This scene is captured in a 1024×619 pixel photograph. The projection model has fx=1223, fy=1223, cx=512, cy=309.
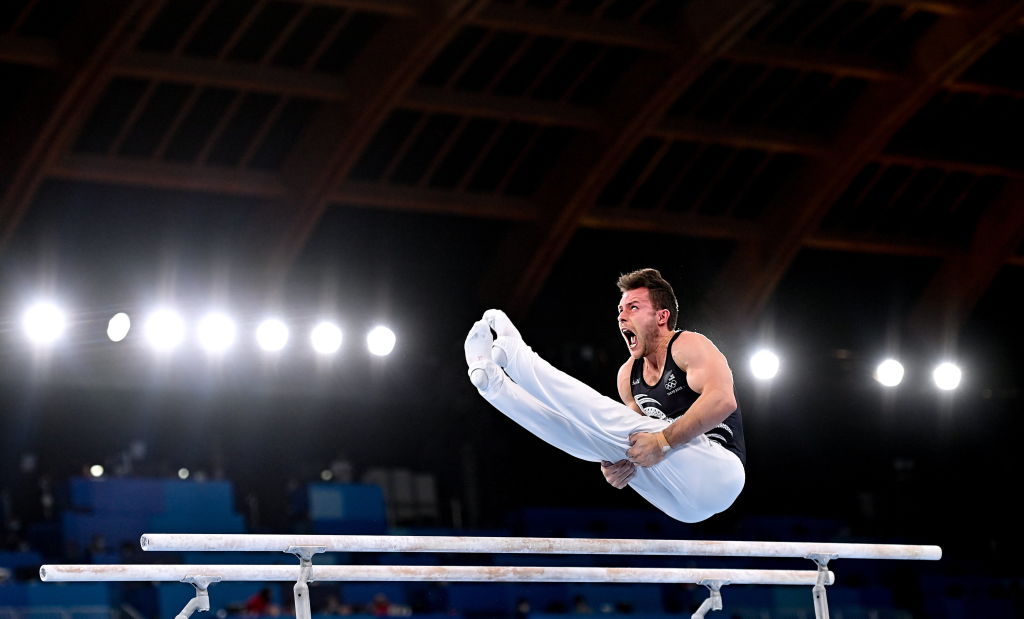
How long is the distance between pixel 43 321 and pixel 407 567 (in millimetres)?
10314

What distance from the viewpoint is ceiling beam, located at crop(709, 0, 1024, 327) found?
16812 mm

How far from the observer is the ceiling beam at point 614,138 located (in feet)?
51.8

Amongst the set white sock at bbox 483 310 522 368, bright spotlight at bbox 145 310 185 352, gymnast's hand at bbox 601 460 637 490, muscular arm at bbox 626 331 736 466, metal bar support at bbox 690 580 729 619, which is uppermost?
bright spotlight at bbox 145 310 185 352

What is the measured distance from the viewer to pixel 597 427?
557 cm

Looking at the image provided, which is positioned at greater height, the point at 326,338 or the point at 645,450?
the point at 326,338

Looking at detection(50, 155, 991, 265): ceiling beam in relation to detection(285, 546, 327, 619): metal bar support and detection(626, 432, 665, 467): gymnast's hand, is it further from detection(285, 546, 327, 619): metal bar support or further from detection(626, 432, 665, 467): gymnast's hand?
detection(626, 432, 665, 467): gymnast's hand

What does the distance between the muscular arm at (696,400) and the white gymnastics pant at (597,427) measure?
0.09 meters

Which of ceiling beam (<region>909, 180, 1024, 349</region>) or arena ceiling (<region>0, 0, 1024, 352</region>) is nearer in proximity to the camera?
arena ceiling (<region>0, 0, 1024, 352</region>)

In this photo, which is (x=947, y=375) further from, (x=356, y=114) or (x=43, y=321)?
(x=43, y=321)

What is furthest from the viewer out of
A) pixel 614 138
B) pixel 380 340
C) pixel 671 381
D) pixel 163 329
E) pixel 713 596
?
pixel 614 138

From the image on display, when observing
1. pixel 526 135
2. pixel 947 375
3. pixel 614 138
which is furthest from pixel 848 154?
pixel 526 135

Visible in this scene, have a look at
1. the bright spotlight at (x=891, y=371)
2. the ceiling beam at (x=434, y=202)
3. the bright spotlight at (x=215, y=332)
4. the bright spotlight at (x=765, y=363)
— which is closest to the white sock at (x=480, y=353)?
the bright spotlight at (x=215, y=332)

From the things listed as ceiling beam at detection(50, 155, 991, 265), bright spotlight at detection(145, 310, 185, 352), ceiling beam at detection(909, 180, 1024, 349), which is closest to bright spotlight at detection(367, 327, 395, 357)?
ceiling beam at detection(50, 155, 991, 265)

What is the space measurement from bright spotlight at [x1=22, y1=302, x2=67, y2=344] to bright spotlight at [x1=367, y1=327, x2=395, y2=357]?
3946mm
